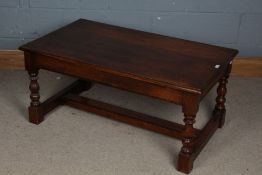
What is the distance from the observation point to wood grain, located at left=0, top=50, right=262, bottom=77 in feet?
9.68

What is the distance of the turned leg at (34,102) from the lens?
232cm

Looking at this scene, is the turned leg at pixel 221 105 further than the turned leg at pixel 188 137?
Yes

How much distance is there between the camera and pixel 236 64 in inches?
117

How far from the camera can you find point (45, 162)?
211 cm

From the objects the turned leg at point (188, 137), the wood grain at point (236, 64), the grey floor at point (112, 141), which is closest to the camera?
the turned leg at point (188, 137)

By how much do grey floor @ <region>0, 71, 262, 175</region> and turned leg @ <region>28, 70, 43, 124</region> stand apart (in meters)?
0.04

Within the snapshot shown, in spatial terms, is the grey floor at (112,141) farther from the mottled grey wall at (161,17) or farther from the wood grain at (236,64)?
the mottled grey wall at (161,17)

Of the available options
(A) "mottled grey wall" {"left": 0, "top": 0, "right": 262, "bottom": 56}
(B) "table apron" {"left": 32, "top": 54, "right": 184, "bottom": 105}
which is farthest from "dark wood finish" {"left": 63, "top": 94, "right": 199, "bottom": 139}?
(A) "mottled grey wall" {"left": 0, "top": 0, "right": 262, "bottom": 56}

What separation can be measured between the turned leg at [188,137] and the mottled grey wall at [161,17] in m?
0.98

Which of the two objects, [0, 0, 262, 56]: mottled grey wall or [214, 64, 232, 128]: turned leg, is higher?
[0, 0, 262, 56]: mottled grey wall

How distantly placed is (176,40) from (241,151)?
25.7 inches

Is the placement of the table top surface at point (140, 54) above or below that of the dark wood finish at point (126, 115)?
above

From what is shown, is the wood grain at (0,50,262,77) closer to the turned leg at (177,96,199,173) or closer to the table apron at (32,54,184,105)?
the table apron at (32,54,184,105)

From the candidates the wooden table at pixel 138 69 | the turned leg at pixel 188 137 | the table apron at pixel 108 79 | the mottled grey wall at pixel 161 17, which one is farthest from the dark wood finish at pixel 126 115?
the mottled grey wall at pixel 161 17
